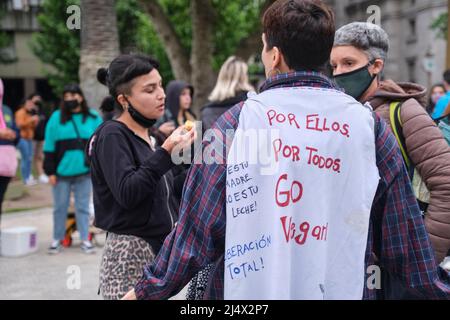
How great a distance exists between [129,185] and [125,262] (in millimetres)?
466


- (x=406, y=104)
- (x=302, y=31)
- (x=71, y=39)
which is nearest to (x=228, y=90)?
(x=406, y=104)

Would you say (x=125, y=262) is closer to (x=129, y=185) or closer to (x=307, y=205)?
(x=129, y=185)

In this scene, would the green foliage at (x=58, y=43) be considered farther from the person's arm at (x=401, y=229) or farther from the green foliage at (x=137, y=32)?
the person's arm at (x=401, y=229)

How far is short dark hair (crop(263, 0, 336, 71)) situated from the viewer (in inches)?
68.5

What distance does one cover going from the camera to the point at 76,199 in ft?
21.9

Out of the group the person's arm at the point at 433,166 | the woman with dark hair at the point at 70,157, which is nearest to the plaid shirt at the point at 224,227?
the person's arm at the point at 433,166

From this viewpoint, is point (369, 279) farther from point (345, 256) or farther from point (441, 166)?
point (441, 166)

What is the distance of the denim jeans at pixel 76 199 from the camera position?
21.8 ft

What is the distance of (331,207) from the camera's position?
169 centimetres

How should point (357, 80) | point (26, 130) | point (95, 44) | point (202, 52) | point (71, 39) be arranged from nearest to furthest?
point (357, 80) → point (95, 44) → point (202, 52) → point (26, 130) → point (71, 39)

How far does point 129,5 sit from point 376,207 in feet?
79.7

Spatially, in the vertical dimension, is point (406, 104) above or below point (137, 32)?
below

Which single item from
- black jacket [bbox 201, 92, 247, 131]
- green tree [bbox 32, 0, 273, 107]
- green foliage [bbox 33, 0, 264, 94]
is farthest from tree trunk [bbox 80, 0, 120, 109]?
green foliage [bbox 33, 0, 264, 94]

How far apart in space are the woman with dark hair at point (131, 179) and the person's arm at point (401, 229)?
107cm
